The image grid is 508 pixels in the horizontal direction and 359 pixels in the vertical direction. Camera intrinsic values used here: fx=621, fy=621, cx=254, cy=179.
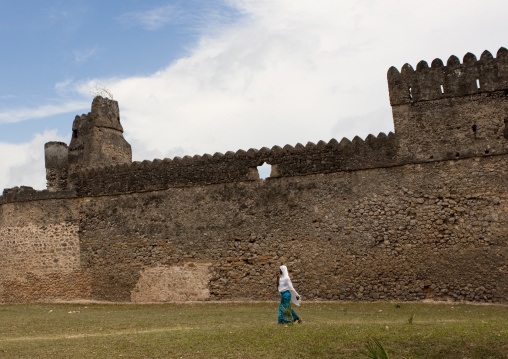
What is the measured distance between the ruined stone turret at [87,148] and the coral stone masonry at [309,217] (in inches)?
26.1

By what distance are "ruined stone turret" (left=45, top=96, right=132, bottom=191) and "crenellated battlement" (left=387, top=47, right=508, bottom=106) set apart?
10.6m

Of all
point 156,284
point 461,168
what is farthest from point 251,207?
point 461,168

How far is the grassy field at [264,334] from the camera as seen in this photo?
31.4 feet

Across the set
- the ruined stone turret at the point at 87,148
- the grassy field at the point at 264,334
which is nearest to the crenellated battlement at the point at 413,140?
the ruined stone turret at the point at 87,148

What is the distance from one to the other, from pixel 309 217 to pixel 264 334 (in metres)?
7.07

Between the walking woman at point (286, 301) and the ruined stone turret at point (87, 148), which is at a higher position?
the ruined stone turret at point (87, 148)

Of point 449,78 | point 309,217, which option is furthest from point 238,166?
point 449,78

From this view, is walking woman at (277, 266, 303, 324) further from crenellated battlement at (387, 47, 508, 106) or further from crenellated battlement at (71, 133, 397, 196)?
crenellated battlement at (387, 47, 508, 106)

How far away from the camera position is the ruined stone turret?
22203 millimetres

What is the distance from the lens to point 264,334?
10805 mm

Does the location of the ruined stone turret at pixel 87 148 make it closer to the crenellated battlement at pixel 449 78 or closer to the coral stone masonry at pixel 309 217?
the coral stone masonry at pixel 309 217

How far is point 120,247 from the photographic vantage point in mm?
19969

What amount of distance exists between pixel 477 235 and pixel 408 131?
3259mm

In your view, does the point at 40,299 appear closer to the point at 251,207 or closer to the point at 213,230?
the point at 213,230
